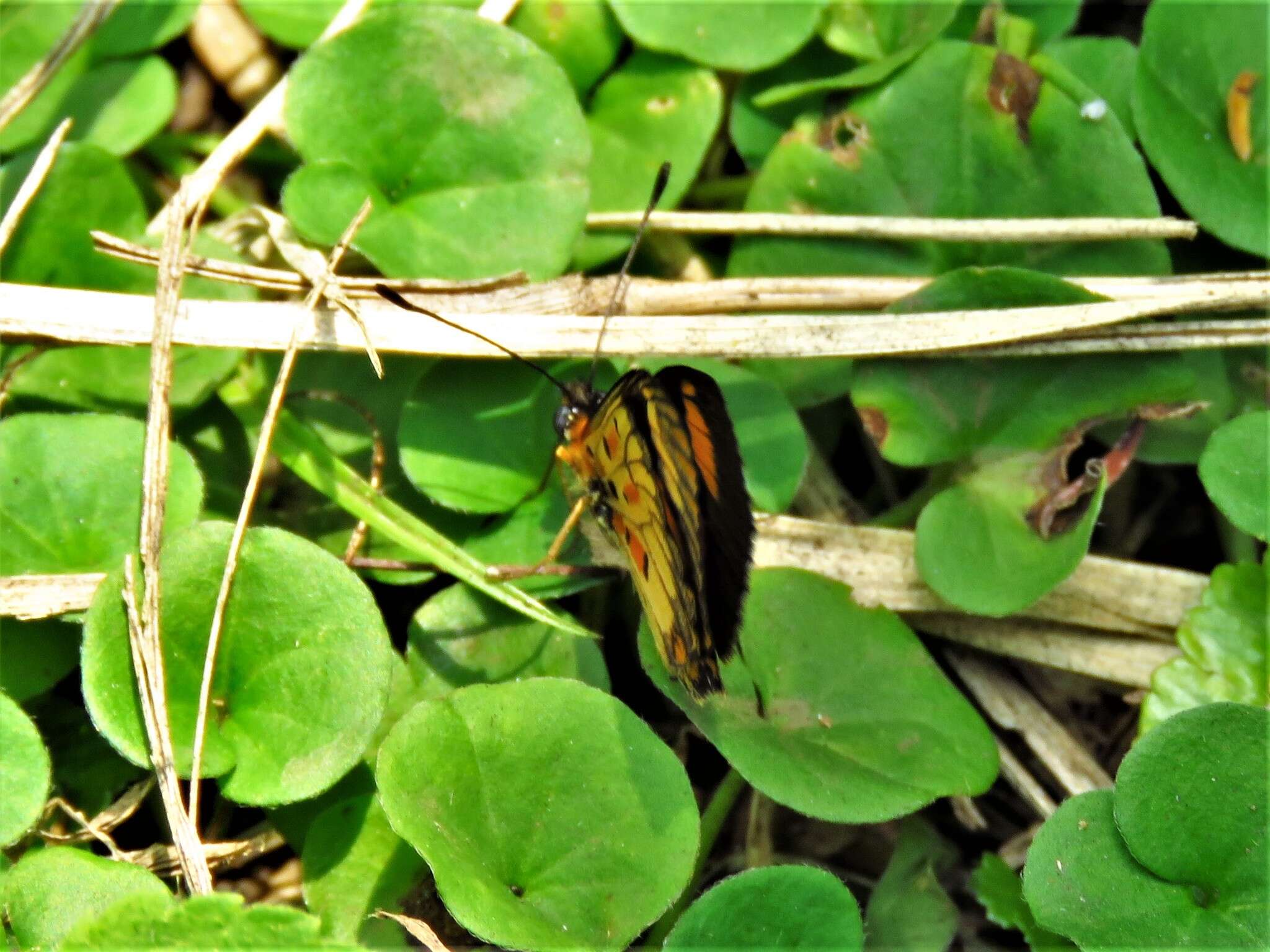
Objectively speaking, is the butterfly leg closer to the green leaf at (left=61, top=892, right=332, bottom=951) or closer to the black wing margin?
the black wing margin

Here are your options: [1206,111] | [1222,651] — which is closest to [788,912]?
[1222,651]

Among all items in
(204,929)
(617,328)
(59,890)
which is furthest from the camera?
(617,328)

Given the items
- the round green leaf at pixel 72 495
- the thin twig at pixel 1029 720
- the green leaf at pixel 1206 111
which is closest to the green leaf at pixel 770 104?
the green leaf at pixel 1206 111

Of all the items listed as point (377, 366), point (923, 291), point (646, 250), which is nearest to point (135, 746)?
point (377, 366)

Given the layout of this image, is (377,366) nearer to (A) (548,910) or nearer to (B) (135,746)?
(B) (135,746)

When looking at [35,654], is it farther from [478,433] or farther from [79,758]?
[478,433]

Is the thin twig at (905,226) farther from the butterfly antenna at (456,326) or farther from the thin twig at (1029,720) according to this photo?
the thin twig at (1029,720)
